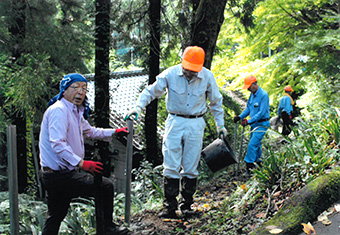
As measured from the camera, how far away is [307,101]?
13289 mm

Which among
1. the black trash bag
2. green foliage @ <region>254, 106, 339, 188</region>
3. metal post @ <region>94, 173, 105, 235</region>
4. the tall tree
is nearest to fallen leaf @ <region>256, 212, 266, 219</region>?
green foliage @ <region>254, 106, 339, 188</region>

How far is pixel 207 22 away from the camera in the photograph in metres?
7.67

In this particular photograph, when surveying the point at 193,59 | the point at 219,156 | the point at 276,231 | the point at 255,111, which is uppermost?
the point at 193,59

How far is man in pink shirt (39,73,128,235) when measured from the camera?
3.39m

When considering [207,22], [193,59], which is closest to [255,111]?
[207,22]

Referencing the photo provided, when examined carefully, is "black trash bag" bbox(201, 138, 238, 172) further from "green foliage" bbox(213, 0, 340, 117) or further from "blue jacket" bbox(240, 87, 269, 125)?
"green foliage" bbox(213, 0, 340, 117)

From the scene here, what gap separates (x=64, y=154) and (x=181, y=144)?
2.11 metres

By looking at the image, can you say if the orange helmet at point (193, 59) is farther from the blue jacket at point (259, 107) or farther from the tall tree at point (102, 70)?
the tall tree at point (102, 70)

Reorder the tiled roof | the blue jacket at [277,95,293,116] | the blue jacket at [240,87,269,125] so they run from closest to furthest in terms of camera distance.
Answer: the blue jacket at [240,87,269,125] < the blue jacket at [277,95,293,116] < the tiled roof

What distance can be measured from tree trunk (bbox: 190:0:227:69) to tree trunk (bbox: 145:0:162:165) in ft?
9.43

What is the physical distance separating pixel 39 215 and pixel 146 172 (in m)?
3.75

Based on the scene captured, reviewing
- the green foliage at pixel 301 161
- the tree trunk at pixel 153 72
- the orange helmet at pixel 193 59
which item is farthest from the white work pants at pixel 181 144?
the tree trunk at pixel 153 72

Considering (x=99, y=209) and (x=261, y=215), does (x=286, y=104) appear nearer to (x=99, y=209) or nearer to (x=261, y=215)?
(x=261, y=215)

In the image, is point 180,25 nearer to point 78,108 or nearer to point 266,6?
point 266,6
